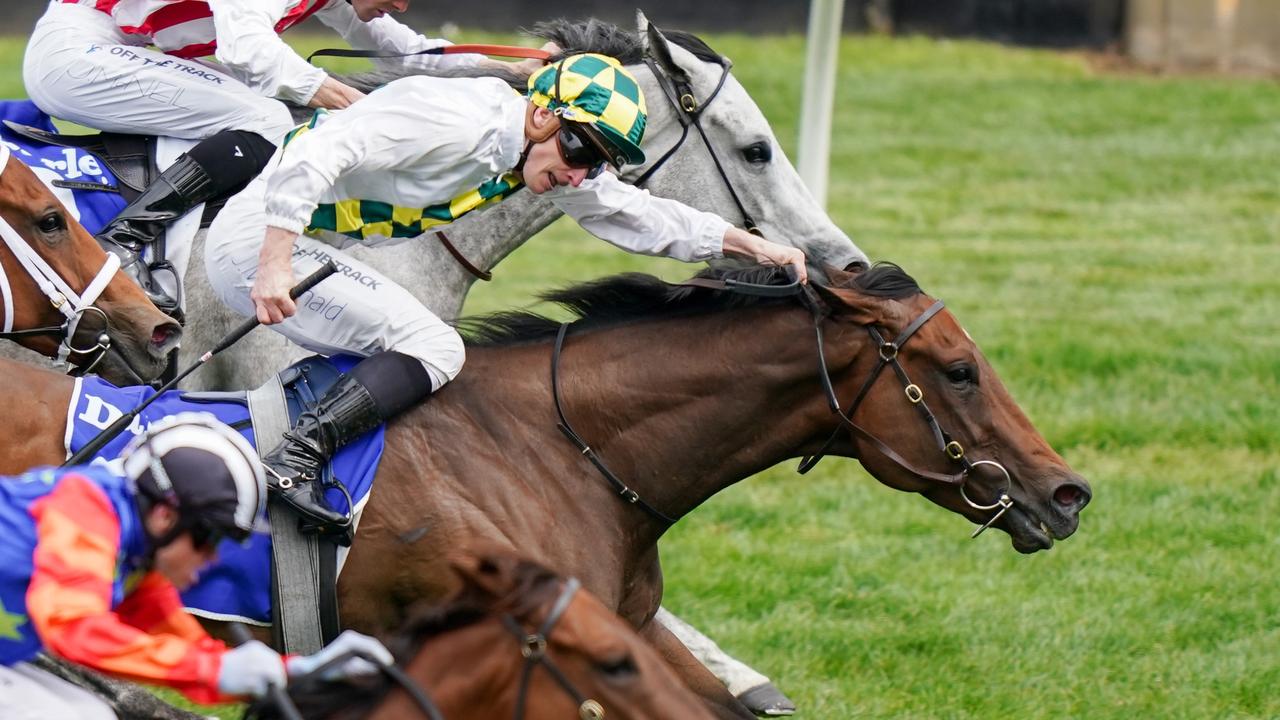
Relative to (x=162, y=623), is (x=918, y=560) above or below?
below

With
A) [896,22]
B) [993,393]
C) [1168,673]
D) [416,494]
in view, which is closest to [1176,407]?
[1168,673]

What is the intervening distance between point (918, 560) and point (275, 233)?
406cm

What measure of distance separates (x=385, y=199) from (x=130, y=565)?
141cm

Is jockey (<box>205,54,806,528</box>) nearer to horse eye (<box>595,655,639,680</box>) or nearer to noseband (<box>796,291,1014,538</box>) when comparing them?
noseband (<box>796,291,1014,538</box>)

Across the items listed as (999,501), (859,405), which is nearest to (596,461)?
(859,405)

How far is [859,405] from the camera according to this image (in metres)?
4.62

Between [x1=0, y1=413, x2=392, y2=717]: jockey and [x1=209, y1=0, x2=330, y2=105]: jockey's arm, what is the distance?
1.79 m

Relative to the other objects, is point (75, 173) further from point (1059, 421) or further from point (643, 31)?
point (1059, 421)

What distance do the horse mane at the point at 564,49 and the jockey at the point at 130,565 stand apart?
238 cm

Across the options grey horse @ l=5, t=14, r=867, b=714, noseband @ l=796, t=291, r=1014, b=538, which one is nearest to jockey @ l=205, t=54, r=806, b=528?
noseband @ l=796, t=291, r=1014, b=538

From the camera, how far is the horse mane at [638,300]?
15.6 ft

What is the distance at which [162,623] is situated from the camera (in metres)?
3.64

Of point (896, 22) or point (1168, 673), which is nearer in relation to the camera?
point (1168, 673)

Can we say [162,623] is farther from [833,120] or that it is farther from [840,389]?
[833,120]
